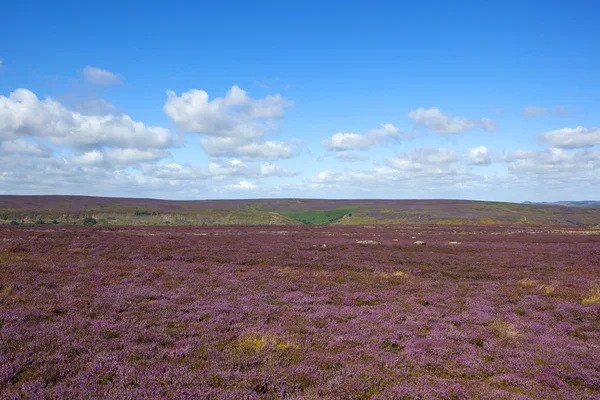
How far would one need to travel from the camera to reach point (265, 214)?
116688 millimetres

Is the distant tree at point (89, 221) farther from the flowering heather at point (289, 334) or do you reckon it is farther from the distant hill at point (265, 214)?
the flowering heather at point (289, 334)

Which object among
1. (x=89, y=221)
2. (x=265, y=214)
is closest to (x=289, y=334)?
(x=89, y=221)

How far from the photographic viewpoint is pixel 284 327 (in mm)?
10727

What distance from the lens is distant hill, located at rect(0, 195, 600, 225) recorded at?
90375 mm

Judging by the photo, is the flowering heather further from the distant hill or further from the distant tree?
the distant hill

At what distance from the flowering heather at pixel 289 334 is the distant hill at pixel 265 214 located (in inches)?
3091

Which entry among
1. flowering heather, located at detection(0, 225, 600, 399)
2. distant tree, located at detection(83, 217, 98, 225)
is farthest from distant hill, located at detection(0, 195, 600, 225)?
flowering heather, located at detection(0, 225, 600, 399)

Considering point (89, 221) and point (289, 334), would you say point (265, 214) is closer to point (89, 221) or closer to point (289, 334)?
point (89, 221)

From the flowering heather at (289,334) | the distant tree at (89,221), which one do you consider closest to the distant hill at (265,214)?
the distant tree at (89,221)

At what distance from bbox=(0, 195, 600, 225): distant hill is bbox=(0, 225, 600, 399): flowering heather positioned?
78506 millimetres

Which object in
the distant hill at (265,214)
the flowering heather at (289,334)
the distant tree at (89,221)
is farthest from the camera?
the distant hill at (265,214)

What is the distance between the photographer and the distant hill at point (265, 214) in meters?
90.4

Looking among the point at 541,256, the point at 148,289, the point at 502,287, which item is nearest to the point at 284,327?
the point at 148,289

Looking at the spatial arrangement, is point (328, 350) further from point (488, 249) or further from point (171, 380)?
point (488, 249)
